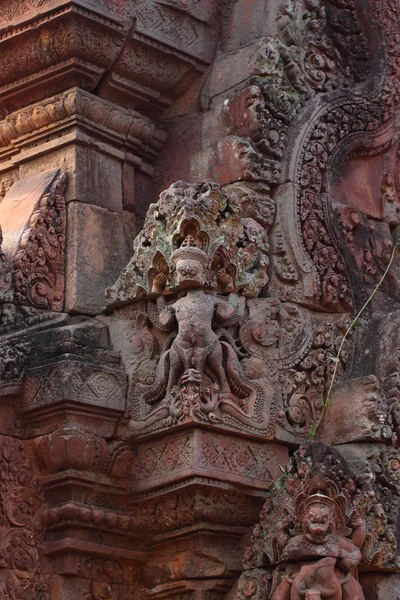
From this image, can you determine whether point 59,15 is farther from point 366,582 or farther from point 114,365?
point 366,582

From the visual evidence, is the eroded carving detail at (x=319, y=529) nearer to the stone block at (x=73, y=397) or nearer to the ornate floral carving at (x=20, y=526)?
the stone block at (x=73, y=397)

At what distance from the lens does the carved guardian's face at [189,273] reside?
9445 mm

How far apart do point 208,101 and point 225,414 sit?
2.20 metres

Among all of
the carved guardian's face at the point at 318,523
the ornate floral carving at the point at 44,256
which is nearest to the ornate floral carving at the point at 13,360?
the ornate floral carving at the point at 44,256

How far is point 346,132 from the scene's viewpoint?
416 inches

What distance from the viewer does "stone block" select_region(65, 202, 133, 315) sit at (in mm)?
10031

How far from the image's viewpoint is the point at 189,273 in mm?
9445

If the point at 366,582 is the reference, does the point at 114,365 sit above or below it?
above

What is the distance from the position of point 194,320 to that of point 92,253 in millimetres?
1045

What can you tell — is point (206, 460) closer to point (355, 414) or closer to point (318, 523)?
point (318, 523)

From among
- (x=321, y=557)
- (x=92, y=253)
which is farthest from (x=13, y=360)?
(x=321, y=557)

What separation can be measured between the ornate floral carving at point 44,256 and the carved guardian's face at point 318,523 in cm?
201

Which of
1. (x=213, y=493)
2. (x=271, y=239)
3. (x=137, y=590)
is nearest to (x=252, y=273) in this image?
(x=271, y=239)

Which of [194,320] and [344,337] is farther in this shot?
[344,337]
